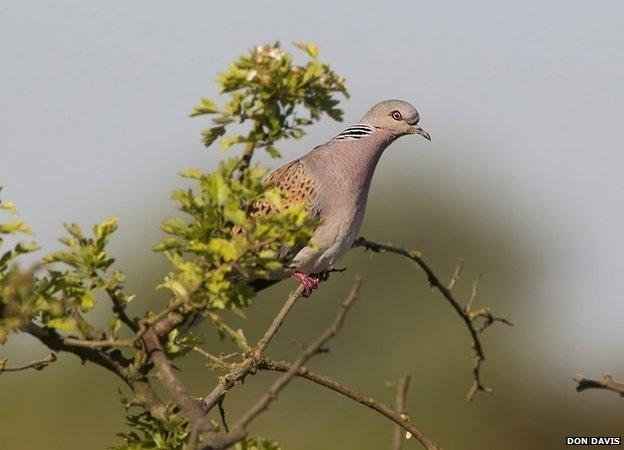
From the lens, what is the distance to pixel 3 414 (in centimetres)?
2806

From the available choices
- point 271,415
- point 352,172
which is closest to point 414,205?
point 271,415

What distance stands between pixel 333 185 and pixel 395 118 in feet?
3.34

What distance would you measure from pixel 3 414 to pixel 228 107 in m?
24.8

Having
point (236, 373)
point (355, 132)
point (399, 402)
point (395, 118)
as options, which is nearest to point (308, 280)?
point (355, 132)

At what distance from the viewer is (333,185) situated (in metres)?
8.64

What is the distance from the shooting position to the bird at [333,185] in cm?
849

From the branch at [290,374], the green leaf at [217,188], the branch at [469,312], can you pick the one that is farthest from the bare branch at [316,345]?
the branch at [469,312]

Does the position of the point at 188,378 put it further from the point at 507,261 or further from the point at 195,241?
the point at 195,241

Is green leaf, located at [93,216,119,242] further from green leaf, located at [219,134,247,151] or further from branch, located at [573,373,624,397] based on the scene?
branch, located at [573,373,624,397]

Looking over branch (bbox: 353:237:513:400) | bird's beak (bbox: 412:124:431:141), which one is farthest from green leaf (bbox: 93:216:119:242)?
bird's beak (bbox: 412:124:431:141)

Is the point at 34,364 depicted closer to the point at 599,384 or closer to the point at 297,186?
the point at 599,384

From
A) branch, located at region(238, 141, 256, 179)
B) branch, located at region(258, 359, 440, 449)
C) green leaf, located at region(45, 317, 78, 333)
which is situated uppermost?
branch, located at region(238, 141, 256, 179)

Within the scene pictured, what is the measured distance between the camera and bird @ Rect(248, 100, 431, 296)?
849 cm

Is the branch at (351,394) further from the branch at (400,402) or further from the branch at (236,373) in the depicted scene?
the branch at (400,402)
